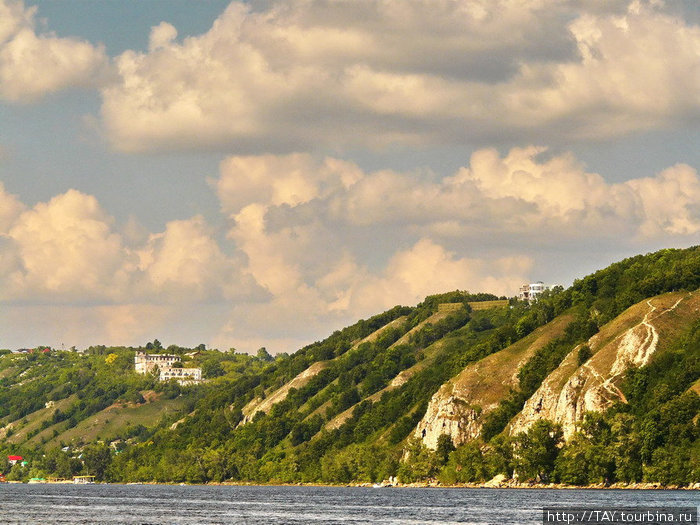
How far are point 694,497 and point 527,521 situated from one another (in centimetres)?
4298

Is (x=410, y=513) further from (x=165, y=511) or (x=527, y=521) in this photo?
(x=165, y=511)

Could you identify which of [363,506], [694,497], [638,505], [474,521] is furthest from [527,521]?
[363,506]

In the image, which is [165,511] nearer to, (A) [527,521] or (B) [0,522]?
(B) [0,522]

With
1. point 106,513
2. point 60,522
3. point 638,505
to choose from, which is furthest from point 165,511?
point 638,505

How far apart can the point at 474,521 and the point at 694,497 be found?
45822 mm

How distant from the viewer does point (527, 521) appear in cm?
14550

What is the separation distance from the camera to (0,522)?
16138 centimetres

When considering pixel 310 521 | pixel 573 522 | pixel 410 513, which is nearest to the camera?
pixel 573 522

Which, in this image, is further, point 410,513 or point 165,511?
point 165,511

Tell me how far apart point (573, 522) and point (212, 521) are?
53.7m

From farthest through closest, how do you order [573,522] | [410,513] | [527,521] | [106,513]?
[106,513] → [410,513] → [527,521] → [573,522]

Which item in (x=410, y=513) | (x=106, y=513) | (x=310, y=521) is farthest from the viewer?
(x=106, y=513)

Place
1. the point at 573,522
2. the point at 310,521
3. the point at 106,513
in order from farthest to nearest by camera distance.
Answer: the point at 106,513
the point at 310,521
the point at 573,522

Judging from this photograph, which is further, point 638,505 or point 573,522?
point 638,505
